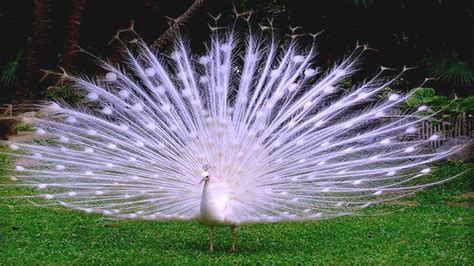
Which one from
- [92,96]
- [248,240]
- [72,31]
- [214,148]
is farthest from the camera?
[72,31]

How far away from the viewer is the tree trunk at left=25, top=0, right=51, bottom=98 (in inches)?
458

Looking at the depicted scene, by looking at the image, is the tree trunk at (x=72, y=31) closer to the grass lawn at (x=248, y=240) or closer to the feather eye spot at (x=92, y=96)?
the grass lawn at (x=248, y=240)

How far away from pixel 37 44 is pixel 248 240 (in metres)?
5.99

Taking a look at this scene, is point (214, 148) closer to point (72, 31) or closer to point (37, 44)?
point (37, 44)

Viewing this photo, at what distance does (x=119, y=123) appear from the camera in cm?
668

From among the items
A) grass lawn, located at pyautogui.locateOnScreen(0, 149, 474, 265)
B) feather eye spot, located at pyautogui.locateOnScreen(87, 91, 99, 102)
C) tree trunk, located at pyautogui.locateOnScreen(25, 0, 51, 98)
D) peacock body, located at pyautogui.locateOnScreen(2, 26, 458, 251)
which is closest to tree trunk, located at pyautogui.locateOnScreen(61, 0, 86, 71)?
tree trunk, located at pyautogui.locateOnScreen(25, 0, 51, 98)

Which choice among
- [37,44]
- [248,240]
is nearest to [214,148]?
[248,240]

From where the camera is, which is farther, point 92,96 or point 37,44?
point 37,44

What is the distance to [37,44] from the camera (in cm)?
1173

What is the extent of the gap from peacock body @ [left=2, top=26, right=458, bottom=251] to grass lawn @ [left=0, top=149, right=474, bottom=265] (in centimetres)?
35

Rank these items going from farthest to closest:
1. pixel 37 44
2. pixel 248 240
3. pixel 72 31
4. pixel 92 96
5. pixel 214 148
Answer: pixel 72 31 → pixel 37 44 → pixel 248 240 → pixel 92 96 → pixel 214 148

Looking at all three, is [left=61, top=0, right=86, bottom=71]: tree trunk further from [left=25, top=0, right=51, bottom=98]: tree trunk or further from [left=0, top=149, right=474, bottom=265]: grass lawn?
[left=0, top=149, right=474, bottom=265]: grass lawn

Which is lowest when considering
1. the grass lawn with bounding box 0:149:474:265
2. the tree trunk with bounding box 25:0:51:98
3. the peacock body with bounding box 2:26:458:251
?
the grass lawn with bounding box 0:149:474:265

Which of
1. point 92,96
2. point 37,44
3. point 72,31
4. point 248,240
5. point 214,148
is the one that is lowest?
point 248,240
